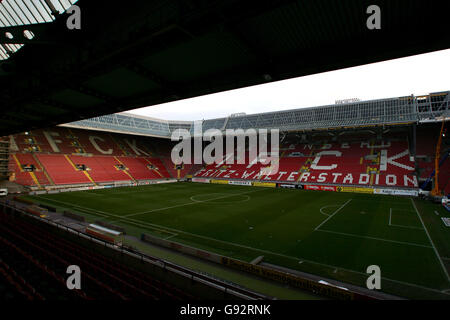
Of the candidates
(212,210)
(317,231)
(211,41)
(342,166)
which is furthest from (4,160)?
(342,166)

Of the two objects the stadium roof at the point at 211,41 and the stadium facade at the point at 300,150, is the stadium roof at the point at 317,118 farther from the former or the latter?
the stadium roof at the point at 211,41

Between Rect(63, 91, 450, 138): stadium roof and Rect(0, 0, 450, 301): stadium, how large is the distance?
0.85 feet

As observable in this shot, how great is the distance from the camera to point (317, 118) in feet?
149

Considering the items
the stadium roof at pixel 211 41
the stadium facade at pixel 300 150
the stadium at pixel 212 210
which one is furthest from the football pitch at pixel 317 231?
the stadium facade at pixel 300 150

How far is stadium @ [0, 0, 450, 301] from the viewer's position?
715 centimetres

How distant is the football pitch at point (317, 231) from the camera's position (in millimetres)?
10266

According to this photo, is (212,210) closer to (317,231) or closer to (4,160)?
(317,231)

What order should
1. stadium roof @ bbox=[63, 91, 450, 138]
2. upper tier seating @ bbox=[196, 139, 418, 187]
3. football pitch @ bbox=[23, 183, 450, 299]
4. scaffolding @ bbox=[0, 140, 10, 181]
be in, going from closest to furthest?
1. football pitch @ bbox=[23, 183, 450, 299]
2. scaffolding @ bbox=[0, 140, 10, 181]
3. upper tier seating @ bbox=[196, 139, 418, 187]
4. stadium roof @ bbox=[63, 91, 450, 138]

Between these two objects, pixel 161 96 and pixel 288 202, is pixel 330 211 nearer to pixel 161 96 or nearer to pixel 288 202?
pixel 288 202

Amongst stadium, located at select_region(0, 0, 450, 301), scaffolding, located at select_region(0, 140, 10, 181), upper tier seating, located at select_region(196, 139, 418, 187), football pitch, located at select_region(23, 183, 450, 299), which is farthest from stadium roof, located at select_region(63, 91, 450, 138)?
football pitch, located at select_region(23, 183, 450, 299)

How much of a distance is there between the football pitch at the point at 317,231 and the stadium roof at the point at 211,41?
8672 millimetres

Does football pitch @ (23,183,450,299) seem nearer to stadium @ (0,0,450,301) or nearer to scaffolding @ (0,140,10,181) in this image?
stadium @ (0,0,450,301)

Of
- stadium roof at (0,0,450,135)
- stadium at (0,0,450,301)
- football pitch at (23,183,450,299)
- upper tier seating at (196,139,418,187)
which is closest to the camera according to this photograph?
stadium roof at (0,0,450,135)
